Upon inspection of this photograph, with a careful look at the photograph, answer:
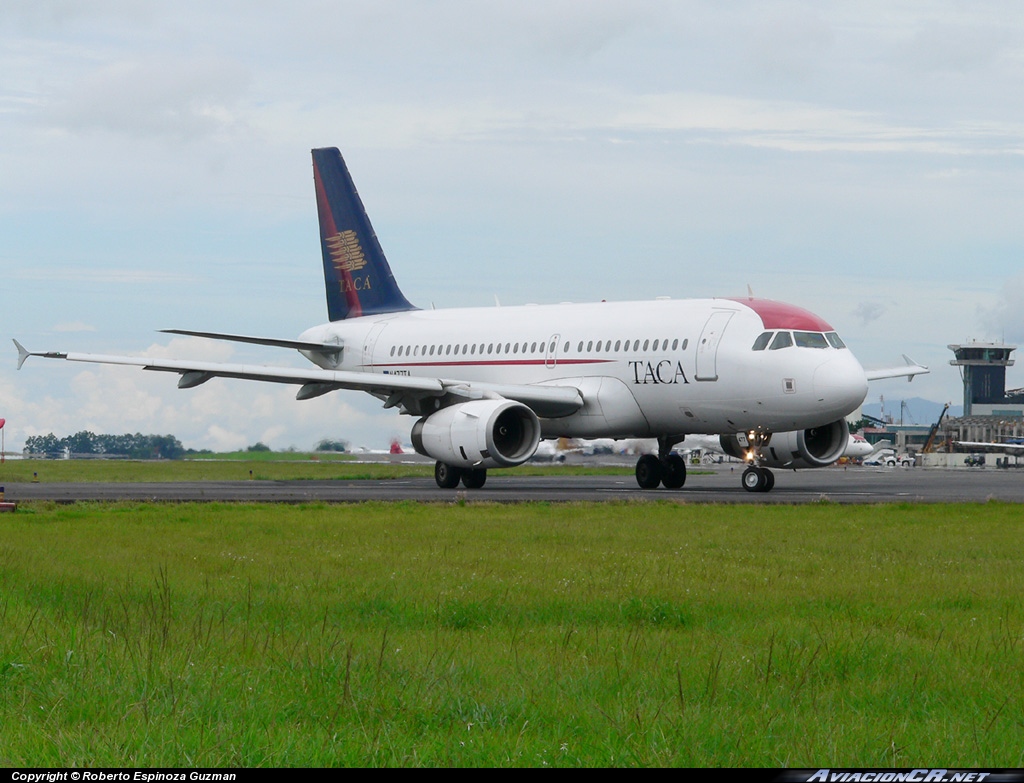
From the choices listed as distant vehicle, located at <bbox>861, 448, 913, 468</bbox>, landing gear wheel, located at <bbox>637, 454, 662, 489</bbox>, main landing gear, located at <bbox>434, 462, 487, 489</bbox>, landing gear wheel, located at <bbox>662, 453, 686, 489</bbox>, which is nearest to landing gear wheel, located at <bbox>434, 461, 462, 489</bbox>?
main landing gear, located at <bbox>434, 462, 487, 489</bbox>

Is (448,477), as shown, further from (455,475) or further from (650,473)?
(650,473)

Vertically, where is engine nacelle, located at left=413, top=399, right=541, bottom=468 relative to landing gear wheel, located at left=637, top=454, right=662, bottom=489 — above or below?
above

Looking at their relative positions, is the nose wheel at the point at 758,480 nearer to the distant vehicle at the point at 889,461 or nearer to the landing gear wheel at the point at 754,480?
the landing gear wheel at the point at 754,480

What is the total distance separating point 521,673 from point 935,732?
2.08 metres

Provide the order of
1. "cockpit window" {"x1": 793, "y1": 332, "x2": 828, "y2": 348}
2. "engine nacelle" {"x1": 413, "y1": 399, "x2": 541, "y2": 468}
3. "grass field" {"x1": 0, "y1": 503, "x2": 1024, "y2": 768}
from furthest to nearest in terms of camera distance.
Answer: "engine nacelle" {"x1": 413, "y1": 399, "x2": 541, "y2": 468} < "cockpit window" {"x1": 793, "y1": 332, "x2": 828, "y2": 348} < "grass field" {"x1": 0, "y1": 503, "x2": 1024, "y2": 768}

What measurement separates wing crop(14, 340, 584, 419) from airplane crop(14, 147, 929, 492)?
38mm

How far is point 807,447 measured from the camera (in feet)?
98.7

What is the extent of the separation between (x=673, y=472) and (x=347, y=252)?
13.0 m

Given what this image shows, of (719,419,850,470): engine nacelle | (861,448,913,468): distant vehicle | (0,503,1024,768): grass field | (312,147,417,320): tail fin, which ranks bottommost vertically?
(861,448,913,468): distant vehicle

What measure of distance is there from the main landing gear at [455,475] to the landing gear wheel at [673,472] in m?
4.32

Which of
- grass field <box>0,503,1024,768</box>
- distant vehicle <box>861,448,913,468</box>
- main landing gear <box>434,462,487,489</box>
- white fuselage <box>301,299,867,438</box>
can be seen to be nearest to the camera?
grass field <box>0,503,1024,768</box>

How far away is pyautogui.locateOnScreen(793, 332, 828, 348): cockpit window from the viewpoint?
26797 millimetres

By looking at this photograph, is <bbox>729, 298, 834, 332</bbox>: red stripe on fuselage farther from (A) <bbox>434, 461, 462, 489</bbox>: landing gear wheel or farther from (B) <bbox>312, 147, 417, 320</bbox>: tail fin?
(B) <bbox>312, 147, 417, 320</bbox>: tail fin

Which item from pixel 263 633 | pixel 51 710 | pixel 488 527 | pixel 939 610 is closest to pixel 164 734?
pixel 51 710
